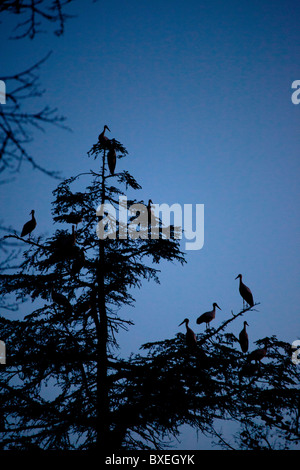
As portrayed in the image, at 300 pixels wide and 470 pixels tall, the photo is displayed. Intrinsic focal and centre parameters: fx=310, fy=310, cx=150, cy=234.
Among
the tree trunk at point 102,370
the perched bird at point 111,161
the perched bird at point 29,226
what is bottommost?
the tree trunk at point 102,370

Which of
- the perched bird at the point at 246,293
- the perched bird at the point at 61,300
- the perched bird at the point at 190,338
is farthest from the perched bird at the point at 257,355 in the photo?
the perched bird at the point at 61,300

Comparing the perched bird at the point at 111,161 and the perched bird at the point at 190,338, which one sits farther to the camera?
the perched bird at the point at 111,161

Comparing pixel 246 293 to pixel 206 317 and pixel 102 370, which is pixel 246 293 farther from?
pixel 102 370

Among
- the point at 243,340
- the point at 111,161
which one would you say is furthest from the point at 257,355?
the point at 111,161

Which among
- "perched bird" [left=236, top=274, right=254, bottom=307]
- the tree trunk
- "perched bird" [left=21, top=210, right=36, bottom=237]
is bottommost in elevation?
the tree trunk

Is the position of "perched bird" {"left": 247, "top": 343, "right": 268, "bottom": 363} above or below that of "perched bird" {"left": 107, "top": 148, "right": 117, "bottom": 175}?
below

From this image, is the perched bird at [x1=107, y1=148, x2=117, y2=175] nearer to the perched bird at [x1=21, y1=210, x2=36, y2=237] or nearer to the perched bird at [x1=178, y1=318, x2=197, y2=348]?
the perched bird at [x1=21, y1=210, x2=36, y2=237]

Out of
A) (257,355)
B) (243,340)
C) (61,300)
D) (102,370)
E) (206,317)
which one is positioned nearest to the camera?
(257,355)

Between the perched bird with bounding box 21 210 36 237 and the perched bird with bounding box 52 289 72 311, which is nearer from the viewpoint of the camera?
the perched bird with bounding box 52 289 72 311

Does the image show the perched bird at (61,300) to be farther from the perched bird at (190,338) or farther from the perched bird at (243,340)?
the perched bird at (243,340)

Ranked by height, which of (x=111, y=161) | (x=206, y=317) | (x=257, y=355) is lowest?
(x=257, y=355)

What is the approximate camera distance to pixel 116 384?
6.57 m

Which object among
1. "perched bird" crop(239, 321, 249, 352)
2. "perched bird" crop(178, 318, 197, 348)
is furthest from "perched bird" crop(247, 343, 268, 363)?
"perched bird" crop(178, 318, 197, 348)
